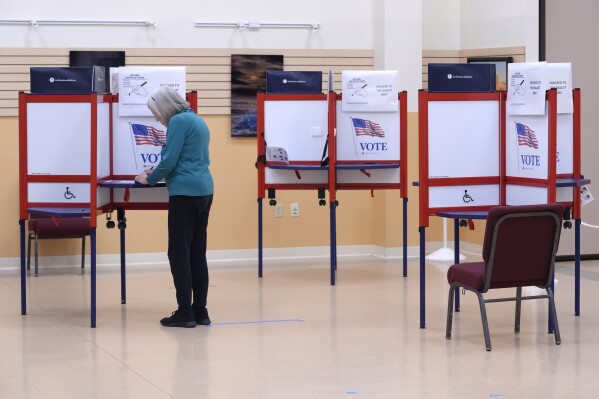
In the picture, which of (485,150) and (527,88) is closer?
(527,88)

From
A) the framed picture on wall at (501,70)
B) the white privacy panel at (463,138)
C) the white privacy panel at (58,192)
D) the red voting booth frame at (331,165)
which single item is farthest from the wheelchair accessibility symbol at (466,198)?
the framed picture on wall at (501,70)

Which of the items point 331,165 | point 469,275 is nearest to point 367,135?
point 331,165

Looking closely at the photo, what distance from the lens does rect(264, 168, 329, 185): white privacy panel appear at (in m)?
9.18

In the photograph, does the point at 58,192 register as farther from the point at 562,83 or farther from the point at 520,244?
the point at 562,83

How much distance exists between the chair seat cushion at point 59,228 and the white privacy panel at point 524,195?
411cm

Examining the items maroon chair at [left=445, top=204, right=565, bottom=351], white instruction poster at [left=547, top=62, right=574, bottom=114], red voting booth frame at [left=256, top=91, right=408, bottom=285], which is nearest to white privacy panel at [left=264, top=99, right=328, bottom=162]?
red voting booth frame at [left=256, top=91, right=408, bottom=285]

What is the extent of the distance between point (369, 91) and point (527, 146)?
248 cm

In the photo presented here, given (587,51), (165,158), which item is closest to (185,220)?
(165,158)

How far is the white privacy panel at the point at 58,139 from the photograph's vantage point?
7.25m

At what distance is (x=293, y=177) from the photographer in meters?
9.20

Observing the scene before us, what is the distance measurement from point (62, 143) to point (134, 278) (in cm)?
231

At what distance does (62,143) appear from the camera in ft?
23.9

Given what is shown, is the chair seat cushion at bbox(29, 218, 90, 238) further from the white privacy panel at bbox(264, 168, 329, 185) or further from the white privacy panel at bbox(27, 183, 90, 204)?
the white privacy panel at bbox(27, 183, 90, 204)

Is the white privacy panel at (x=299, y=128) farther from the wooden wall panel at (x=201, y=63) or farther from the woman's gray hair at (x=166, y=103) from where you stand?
the woman's gray hair at (x=166, y=103)
